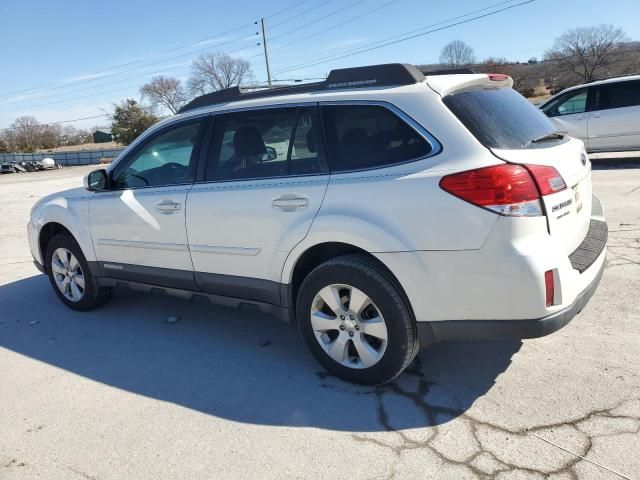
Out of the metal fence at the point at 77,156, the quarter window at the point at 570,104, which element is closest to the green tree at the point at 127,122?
the metal fence at the point at 77,156

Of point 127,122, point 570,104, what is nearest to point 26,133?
point 127,122

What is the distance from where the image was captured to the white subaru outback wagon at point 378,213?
8.50 feet

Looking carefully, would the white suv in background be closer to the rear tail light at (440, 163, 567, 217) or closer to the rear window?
the rear window

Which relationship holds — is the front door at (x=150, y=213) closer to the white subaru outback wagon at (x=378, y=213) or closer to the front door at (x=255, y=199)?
the white subaru outback wagon at (x=378, y=213)

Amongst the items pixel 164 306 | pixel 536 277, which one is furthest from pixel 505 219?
pixel 164 306

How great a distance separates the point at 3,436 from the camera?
2.95 metres

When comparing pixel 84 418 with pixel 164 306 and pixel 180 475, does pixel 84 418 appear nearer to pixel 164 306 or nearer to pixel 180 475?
pixel 180 475

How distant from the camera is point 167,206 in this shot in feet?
12.7

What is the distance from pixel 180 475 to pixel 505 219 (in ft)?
6.63

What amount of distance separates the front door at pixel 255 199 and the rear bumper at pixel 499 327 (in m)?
0.96

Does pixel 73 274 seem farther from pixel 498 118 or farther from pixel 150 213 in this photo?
pixel 498 118

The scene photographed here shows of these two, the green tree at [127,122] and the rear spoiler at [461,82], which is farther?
the green tree at [127,122]

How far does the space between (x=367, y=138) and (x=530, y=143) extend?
927mm

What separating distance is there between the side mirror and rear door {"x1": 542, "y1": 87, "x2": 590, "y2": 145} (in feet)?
33.9
